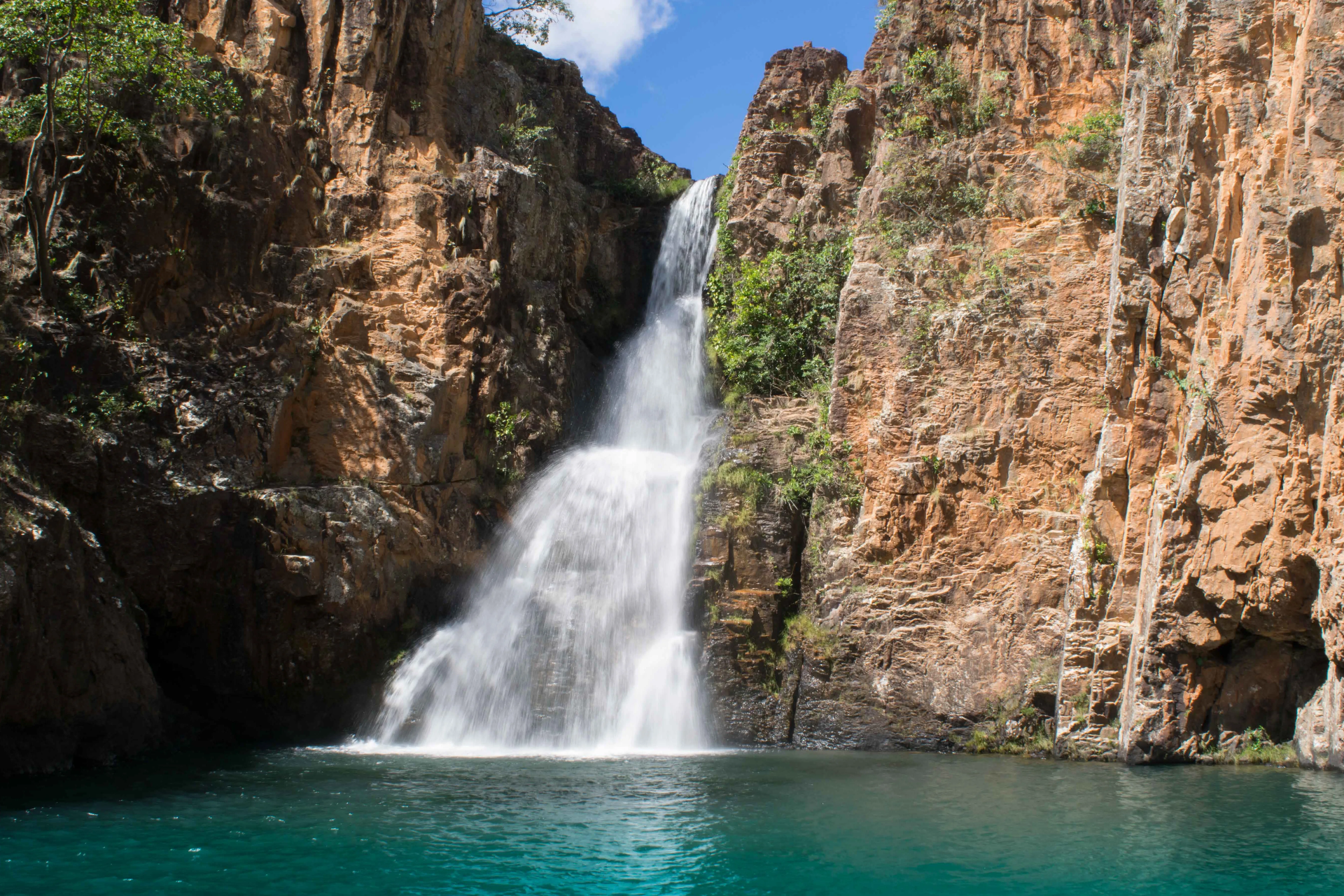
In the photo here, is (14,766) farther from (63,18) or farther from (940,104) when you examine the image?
(940,104)

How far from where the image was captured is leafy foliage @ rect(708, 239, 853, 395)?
23406mm

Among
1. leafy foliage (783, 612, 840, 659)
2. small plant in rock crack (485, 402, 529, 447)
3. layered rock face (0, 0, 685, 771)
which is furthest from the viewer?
small plant in rock crack (485, 402, 529, 447)

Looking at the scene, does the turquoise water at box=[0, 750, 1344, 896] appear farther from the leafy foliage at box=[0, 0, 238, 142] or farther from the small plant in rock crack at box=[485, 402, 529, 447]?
the leafy foliage at box=[0, 0, 238, 142]

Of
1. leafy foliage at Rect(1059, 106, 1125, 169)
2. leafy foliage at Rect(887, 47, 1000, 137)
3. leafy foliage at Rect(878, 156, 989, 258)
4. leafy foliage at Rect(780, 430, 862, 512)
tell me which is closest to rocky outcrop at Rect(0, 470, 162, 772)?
leafy foliage at Rect(780, 430, 862, 512)

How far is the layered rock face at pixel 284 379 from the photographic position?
1559 cm

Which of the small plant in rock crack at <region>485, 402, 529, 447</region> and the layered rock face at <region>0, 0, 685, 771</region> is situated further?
the small plant in rock crack at <region>485, 402, 529, 447</region>

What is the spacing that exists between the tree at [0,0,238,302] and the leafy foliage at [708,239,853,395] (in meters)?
12.2

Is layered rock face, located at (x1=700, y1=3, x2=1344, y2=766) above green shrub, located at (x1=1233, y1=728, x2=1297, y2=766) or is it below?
above

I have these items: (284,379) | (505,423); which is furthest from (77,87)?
(505,423)

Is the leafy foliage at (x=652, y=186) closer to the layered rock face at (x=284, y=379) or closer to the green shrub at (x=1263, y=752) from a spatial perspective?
the layered rock face at (x=284, y=379)

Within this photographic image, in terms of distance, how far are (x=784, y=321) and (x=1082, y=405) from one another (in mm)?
8013

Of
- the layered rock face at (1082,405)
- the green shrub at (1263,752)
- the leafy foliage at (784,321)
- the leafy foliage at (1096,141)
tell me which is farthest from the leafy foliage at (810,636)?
the leafy foliage at (1096,141)

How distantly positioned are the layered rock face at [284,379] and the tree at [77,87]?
0.65 m

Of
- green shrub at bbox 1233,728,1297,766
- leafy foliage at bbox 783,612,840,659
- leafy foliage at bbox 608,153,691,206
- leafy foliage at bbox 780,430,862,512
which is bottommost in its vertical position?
green shrub at bbox 1233,728,1297,766
